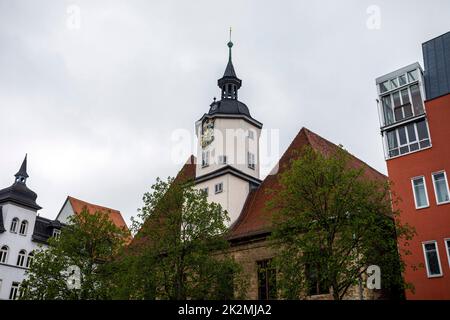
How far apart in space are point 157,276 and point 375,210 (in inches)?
376

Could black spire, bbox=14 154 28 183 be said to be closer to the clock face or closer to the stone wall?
the clock face

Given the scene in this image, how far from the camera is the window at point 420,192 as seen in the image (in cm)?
2272

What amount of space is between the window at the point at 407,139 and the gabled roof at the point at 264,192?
12.4 feet

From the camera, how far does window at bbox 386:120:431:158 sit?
23.9 m

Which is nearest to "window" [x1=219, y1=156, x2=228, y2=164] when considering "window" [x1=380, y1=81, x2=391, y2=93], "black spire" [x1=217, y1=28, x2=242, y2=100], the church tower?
the church tower

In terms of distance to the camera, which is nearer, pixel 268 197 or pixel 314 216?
pixel 314 216

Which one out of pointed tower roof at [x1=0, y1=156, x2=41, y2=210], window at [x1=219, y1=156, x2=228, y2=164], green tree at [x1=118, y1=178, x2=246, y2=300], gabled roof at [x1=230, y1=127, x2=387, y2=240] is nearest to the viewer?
green tree at [x1=118, y1=178, x2=246, y2=300]

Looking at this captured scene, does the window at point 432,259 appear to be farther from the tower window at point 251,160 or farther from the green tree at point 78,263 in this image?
the green tree at point 78,263

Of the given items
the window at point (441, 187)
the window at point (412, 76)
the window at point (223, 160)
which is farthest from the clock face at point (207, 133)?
the window at point (441, 187)

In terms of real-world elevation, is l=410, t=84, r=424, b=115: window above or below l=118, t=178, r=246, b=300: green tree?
above

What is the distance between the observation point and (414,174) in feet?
76.9

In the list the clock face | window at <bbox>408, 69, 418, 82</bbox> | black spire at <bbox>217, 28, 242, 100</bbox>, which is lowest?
window at <bbox>408, 69, 418, 82</bbox>
